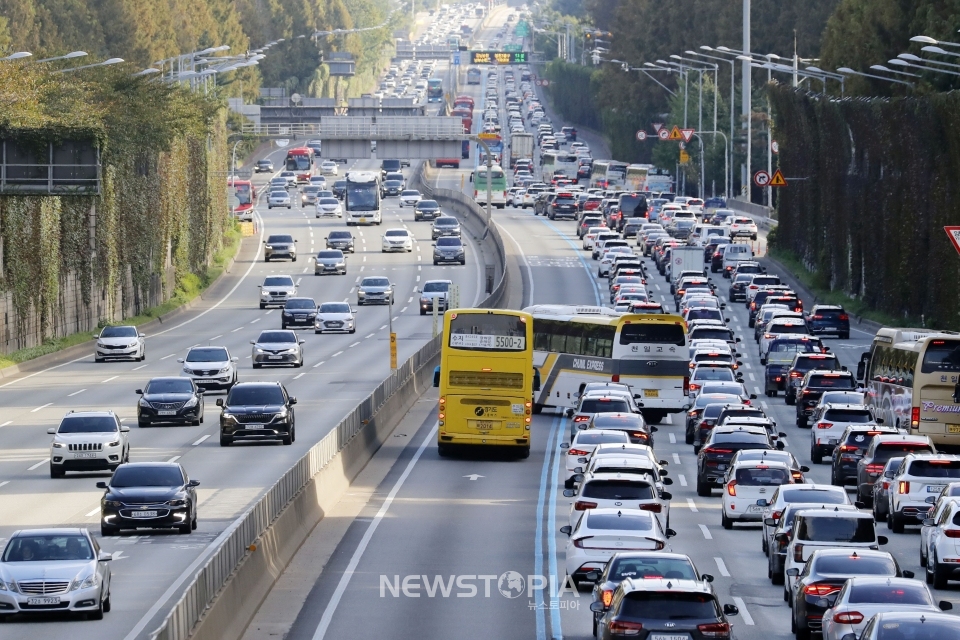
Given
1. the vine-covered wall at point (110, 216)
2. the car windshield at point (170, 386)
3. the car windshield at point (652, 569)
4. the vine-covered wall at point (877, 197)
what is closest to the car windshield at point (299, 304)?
the vine-covered wall at point (110, 216)

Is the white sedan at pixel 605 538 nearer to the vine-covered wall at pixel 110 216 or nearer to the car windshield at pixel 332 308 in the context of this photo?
the vine-covered wall at pixel 110 216

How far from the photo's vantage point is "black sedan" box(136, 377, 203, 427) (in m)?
→ 48.6

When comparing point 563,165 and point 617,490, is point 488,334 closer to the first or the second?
point 617,490

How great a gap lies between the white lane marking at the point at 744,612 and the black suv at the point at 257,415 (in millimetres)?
19807

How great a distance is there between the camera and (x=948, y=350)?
4216 centimetres

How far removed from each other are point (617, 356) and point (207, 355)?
12.3 meters

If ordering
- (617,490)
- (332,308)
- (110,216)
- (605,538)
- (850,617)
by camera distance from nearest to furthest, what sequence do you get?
(850,617) < (605,538) < (617,490) < (332,308) < (110,216)

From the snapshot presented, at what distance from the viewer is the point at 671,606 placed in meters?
20.4

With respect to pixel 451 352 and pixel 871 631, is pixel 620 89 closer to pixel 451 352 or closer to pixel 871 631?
pixel 451 352

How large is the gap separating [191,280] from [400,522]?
66.8 metres

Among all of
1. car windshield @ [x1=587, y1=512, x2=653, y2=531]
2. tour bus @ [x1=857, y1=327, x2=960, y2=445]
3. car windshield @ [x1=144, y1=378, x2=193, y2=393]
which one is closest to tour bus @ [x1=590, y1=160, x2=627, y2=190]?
car windshield @ [x1=144, y1=378, x2=193, y2=393]

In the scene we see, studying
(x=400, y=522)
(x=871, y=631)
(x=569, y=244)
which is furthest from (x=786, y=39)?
(x=871, y=631)

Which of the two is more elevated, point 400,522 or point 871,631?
point 871,631

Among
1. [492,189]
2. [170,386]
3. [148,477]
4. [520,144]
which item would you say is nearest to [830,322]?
[170,386]
